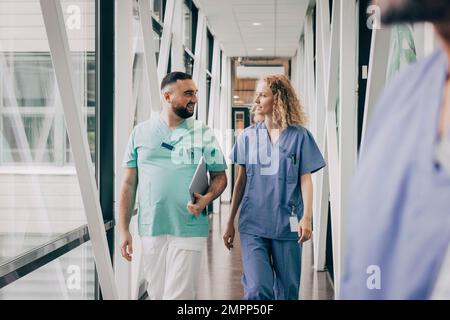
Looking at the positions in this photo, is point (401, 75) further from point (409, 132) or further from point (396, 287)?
point (396, 287)

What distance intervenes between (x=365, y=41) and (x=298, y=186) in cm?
89

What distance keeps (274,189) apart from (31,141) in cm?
81

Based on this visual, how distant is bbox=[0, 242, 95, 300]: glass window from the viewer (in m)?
1.78

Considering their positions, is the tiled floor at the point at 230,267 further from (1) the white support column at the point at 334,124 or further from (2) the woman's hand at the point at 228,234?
(2) the woman's hand at the point at 228,234

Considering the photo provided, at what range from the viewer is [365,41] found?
98.3 inches

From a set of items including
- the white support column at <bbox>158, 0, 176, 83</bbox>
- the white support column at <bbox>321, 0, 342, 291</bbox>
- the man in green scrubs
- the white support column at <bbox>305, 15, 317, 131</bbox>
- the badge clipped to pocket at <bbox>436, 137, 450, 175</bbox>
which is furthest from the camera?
the white support column at <bbox>305, 15, 317, 131</bbox>

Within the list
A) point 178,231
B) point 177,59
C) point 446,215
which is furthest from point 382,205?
point 177,59

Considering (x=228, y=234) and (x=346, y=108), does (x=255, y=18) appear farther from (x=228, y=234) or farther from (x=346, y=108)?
(x=228, y=234)

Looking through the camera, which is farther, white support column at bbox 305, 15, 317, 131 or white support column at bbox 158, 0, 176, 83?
white support column at bbox 305, 15, 317, 131

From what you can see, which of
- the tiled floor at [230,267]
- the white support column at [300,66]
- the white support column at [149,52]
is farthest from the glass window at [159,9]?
the tiled floor at [230,267]

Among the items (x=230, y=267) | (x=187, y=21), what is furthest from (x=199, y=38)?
(x=230, y=267)

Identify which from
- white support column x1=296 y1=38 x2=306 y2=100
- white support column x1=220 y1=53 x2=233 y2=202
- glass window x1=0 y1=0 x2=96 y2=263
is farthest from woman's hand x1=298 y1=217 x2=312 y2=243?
white support column x1=296 y1=38 x2=306 y2=100

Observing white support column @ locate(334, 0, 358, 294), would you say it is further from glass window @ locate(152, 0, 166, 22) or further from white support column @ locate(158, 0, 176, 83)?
glass window @ locate(152, 0, 166, 22)

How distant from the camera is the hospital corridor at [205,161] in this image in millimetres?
599
